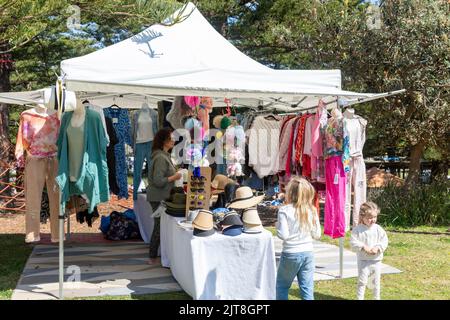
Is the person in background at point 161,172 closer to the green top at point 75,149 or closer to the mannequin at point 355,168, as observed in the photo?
the green top at point 75,149

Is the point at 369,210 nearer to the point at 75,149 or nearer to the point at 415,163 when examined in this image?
the point at 75,149

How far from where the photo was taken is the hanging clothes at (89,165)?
4.62 meters

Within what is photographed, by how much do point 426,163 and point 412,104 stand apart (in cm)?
540

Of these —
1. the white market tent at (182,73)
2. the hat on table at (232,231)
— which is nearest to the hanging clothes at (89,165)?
the white market tent at (182,73)

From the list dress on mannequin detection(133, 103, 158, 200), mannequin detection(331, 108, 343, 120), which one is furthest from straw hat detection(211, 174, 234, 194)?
dress on mannequin detection(133, 103, 158, 200)

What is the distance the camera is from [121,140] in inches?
287

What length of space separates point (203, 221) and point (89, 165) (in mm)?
1193

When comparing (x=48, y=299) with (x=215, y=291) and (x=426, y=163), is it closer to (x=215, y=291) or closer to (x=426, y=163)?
(x=215, y=291)

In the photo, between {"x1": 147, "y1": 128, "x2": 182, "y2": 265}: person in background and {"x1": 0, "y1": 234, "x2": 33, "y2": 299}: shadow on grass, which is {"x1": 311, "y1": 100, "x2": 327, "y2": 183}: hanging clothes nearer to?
{"x1": 147, "y1": 128, "x2": 182, "y2": 265}: person in background

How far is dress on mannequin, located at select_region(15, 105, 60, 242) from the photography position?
5203 millimetres

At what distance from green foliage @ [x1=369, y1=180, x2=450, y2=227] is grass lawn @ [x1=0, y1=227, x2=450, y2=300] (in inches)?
38.4

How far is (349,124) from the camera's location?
553cm

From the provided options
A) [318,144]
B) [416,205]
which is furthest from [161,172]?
[416,205]

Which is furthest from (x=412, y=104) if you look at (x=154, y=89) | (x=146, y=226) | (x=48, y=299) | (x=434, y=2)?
(x=48, y=299)
